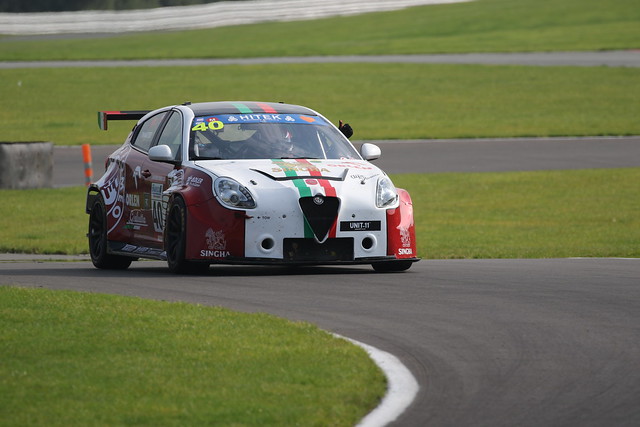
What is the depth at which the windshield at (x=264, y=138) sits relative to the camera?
12.0 m

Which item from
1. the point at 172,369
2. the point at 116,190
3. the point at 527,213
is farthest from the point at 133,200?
the point at 527,213

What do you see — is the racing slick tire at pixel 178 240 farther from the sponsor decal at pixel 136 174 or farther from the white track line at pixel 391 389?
the white track line at pixel 391 389

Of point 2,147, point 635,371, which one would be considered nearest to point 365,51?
point 2,147

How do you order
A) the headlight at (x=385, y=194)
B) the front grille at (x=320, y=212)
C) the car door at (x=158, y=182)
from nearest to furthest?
1. the front grille at (x=320, y=212)
2. the headlight at (x=385, y=194)
3. the car door at (x=158, y=182)

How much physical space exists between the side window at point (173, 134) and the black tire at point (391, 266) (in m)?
2.03

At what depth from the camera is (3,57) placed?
1987 inches

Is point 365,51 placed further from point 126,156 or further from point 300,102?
point 126,156

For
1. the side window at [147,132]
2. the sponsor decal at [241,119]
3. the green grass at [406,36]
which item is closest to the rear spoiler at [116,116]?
the side window at [147,132]

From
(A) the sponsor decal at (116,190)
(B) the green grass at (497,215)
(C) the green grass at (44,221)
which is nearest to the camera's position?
(A) the sponsor decal at (116,190)

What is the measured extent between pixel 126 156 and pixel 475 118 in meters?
22.7

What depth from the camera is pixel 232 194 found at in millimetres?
11055

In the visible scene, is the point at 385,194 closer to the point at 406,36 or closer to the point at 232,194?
the point at 232,194

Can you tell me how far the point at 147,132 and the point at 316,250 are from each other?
292cm

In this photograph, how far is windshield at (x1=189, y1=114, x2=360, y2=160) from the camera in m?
12.0
